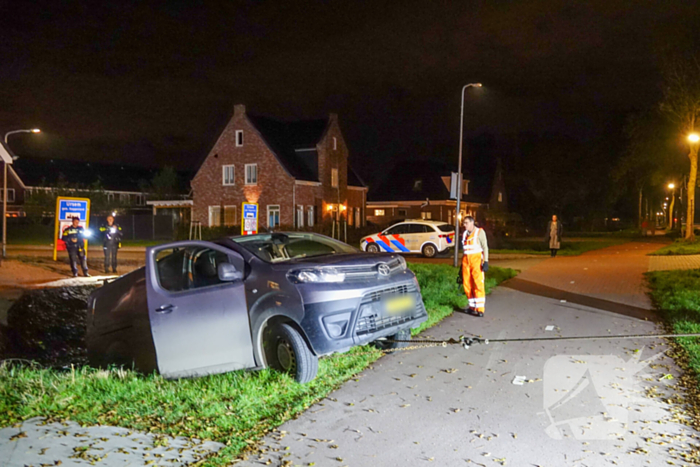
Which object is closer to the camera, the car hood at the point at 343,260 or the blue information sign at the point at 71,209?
the car hood at the point at 343,260

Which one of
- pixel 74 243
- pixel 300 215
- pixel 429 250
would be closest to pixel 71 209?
pixel 74 243

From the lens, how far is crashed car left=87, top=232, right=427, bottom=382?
577 cm

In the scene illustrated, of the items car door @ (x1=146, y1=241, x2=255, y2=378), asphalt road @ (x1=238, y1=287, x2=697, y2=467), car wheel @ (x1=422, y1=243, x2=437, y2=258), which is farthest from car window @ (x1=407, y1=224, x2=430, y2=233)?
car door @ (x1=146, y1=241, x2=255, y2=378)

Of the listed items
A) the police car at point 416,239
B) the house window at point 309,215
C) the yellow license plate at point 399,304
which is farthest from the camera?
the house window at point 309,215

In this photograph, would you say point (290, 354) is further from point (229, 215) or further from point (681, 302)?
point (229, 215)

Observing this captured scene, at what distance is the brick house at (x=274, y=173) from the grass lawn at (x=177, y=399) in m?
30.8

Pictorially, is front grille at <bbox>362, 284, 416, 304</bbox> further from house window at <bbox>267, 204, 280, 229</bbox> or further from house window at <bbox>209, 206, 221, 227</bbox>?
house window at <bbox>209, 206, 221, 227</bbox>

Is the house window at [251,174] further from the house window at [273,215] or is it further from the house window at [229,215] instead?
the house window at [229,215]

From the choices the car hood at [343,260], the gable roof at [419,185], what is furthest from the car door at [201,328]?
the gable roof at [419,185]

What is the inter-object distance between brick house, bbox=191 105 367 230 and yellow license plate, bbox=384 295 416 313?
30453mm

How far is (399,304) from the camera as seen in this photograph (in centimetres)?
654

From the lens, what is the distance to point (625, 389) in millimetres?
5871

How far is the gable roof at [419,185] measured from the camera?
170 feet

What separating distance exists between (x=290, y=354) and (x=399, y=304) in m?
1.33
